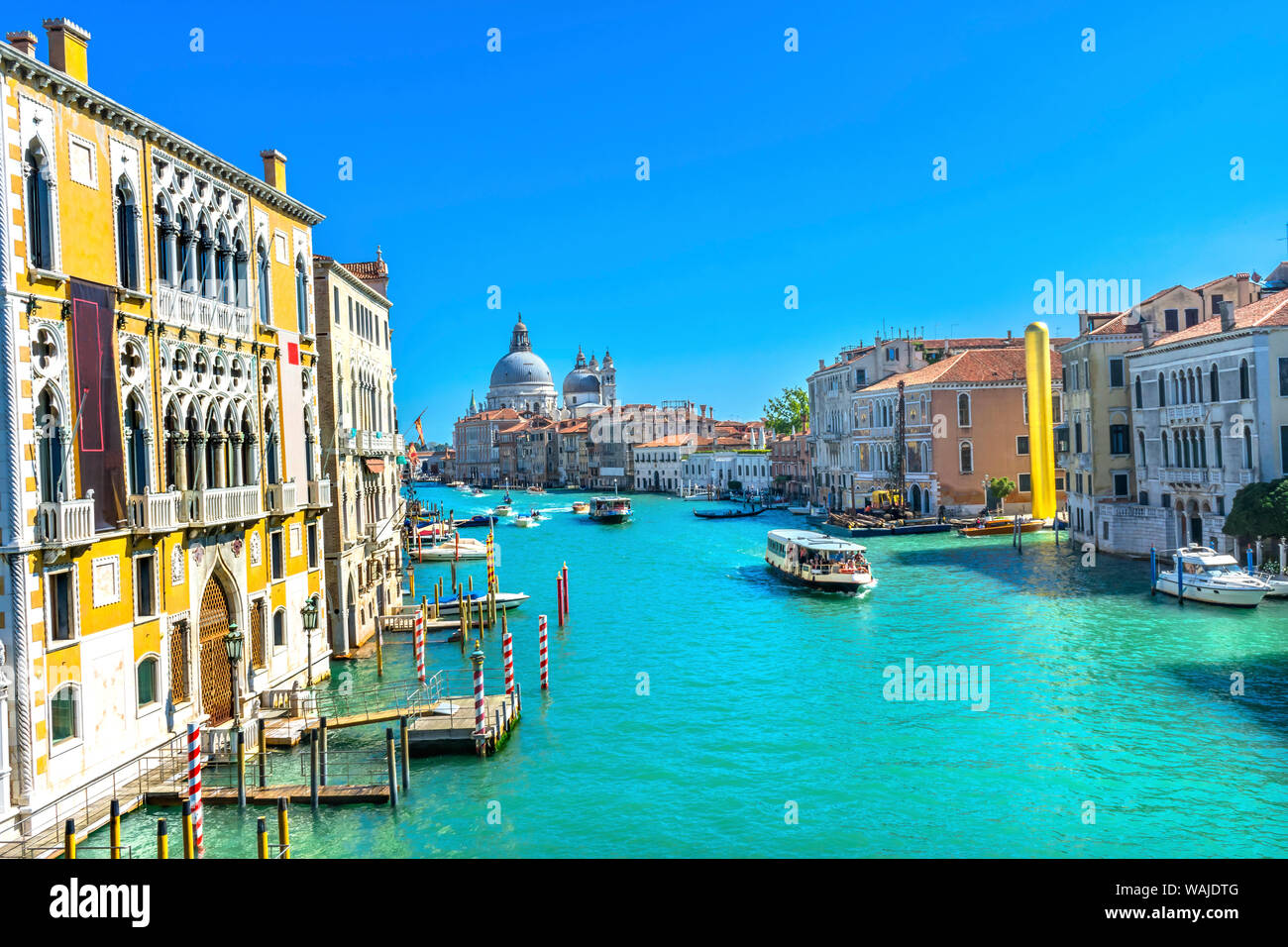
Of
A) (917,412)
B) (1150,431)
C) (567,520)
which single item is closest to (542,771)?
(1150,431)

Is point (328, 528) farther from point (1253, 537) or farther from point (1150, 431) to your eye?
point (1150, 431)

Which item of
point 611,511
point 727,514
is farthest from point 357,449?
point 727,514

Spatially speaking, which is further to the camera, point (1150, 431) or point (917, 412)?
point (917, 412)

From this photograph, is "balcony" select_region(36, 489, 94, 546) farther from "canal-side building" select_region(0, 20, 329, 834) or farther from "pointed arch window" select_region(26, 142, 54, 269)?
"pointed arch window" select_region(26, 142, 54, 269)

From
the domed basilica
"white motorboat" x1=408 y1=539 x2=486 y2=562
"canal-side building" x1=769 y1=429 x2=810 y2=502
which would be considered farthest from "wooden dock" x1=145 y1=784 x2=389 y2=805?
A: the domed basilica

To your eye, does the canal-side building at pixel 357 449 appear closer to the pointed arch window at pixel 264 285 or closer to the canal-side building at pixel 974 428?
the pointed arch window at pixel 264 285

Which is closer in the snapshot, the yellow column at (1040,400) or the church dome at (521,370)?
the yellow column at (1040,400)

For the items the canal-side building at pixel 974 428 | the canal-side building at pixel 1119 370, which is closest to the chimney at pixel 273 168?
the canal-side building at pixel 1119 370

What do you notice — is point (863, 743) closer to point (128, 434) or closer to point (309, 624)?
point (309, 624)
